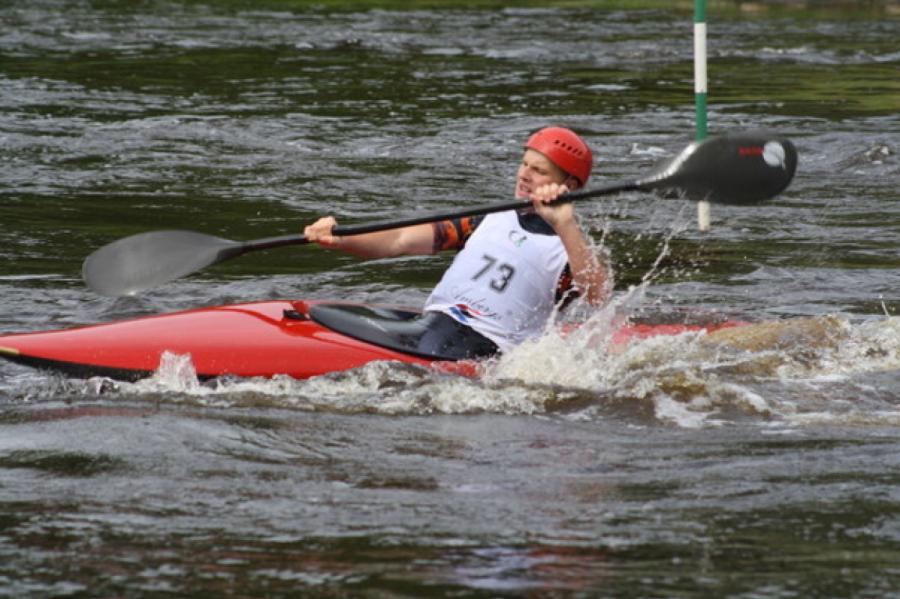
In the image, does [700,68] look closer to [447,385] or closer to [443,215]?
[443,215]

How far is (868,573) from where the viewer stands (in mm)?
4047

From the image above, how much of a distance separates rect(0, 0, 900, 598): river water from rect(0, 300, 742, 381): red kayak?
7 centimetres

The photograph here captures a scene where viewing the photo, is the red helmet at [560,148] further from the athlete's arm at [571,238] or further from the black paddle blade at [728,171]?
the black paddle blade at [728,171]

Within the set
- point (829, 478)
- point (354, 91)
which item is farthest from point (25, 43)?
point (829, 478)

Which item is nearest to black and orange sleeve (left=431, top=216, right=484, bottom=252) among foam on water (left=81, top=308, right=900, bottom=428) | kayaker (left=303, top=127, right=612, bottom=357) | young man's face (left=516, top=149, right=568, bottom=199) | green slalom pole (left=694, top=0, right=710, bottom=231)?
kayaker (left=303, top=127, right=612, bottom=357)

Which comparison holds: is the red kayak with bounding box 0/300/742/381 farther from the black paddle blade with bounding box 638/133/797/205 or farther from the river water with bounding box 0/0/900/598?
the black paddle blade with bounding box 638/133/797/205

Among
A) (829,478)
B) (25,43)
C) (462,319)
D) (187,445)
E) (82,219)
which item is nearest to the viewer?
(829,478)

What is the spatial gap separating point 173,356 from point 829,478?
2.35 m

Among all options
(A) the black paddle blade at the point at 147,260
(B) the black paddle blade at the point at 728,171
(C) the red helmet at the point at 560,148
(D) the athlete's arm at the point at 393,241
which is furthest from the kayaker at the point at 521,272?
(A) the black paddle blade at the point at 147,260

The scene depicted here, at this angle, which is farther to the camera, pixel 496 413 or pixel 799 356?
pixel 799 356

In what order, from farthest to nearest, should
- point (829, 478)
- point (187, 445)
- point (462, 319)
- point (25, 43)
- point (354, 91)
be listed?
point (25, 43), point (354, 91), point (462, 319), point (187, 445), point (829, 478)

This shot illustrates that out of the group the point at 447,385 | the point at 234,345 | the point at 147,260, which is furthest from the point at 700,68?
the point at 234,345

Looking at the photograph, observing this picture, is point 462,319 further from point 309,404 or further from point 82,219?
point 82,219

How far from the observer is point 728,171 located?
6.50 m
